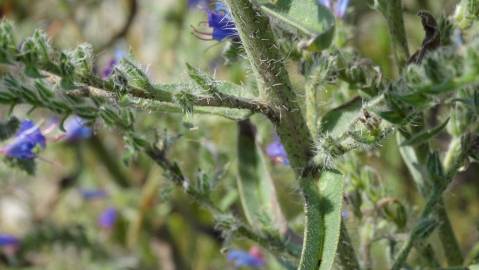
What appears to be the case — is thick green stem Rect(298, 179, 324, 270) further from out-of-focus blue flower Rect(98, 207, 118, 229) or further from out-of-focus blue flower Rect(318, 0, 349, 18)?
out-of-focus blue flower Rect(98, 207, 118, 229)

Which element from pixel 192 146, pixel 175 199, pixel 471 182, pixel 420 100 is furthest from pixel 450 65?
pixel 471 182

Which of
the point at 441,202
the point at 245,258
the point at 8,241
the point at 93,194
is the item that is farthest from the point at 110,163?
the point at 441,202

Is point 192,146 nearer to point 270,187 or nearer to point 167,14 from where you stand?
point 270,187

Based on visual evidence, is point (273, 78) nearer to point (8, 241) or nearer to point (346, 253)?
point (346, 253)

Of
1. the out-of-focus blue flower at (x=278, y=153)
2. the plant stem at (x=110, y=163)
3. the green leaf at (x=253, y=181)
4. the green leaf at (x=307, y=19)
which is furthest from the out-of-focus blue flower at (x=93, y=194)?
the green leaf at (x=307, y=19)

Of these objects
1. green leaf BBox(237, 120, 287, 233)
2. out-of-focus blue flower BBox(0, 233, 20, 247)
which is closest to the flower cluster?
green leaf BBox(237, 120, 287, 233)

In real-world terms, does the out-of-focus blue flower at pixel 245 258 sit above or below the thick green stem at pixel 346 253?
below

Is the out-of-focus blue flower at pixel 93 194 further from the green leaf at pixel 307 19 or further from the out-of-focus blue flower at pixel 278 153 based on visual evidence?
the green leaf at pixel 307 19
